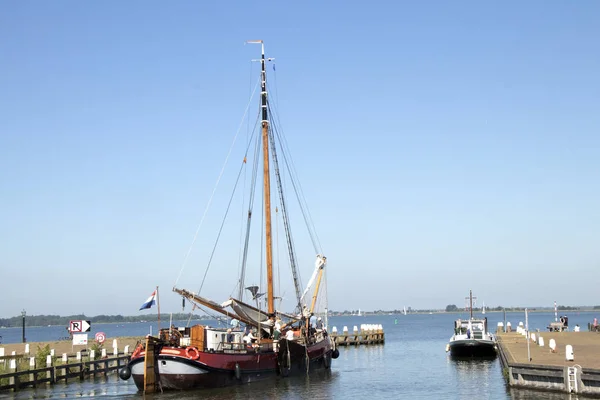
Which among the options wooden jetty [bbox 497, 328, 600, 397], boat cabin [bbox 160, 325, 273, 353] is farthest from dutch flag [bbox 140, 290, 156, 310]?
wooden jetty [bbox 497, 328, 600, 397]

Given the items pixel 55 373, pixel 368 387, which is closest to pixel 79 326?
pixel 55 373

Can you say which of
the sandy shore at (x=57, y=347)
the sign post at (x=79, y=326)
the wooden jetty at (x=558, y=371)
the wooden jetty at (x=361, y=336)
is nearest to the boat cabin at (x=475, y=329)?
the wooden jetty at (x=558, y=371)

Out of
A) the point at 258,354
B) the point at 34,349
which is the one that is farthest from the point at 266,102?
the point at 34,349

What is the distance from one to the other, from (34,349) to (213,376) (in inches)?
1496

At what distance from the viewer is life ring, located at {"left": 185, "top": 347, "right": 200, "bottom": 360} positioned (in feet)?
137

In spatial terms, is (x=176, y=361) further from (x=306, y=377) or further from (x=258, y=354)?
(x=306, y=377)

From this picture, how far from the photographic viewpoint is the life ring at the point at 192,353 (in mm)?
41750

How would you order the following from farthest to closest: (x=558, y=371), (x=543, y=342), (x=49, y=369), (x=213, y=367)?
1. (x=543, y=342)
2. (x=49, y=369)
3. (x=213, y=367)
4. (x=558, y=371)

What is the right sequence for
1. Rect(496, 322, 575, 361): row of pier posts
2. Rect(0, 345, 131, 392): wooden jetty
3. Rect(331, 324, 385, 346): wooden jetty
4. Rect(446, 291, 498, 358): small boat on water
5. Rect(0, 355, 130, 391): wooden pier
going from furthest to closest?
Rect(331, 324, 385, 346): wooden jetty, Rect(446, 291, 498, 358): small boat on water, Rect(0, 345, 131, 392): wooden jetty, Rect(0, 355, 130, 391): wooden pier, Rect(496, 322, 575, 361): row of pier posts

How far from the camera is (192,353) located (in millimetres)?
41844

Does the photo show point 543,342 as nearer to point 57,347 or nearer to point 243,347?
point 243,347

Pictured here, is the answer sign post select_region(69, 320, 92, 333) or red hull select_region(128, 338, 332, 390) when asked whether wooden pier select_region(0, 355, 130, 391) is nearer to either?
sign post select_region(69, 320, 92, 333)

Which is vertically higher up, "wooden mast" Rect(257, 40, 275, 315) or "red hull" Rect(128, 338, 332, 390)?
"wooden mast" Rect(257, 40, 275, 315)

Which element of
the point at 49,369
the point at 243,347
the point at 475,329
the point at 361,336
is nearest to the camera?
the point at 49,369
